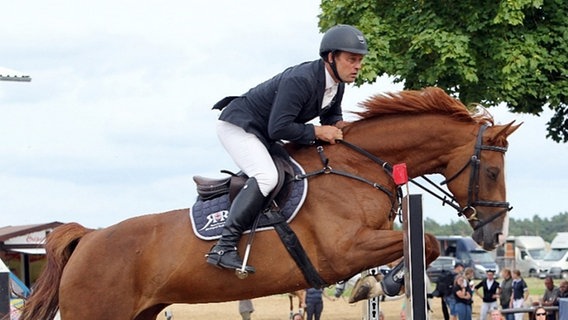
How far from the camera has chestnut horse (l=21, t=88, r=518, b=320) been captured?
6820mm

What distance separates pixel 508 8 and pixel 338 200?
475 inches

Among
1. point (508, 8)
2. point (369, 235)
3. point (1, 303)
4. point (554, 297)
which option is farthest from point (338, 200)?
point (554, 297)

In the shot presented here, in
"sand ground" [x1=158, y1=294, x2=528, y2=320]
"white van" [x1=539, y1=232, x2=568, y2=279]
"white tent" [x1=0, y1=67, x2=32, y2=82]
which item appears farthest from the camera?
"white van" [x1=539, y1=232, x2=568, y2=279]

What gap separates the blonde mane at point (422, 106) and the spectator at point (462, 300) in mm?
14351

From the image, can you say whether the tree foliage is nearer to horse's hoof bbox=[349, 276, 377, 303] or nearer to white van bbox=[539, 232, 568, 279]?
white van bbox=[539, 232, 568, 279]

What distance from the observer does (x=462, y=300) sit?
2097cm

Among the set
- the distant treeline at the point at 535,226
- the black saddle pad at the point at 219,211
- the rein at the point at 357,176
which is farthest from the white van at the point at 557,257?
the distant treeline at the point at 535,226

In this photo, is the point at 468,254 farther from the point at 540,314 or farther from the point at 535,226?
the point at 535,226

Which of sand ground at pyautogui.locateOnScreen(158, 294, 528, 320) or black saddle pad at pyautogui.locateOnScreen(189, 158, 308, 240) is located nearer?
black saddle pad at pyautogui.locateOnScreen(189, 158, 308, 240)

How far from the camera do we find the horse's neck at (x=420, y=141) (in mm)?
7035

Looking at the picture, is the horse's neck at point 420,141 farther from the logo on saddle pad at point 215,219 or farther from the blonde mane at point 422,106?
the logo on saddle pad at point 215,219

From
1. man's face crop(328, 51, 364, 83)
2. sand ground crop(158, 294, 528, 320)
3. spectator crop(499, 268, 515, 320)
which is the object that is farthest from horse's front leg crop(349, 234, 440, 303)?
sand ground crop(158, 294, 528, 320)

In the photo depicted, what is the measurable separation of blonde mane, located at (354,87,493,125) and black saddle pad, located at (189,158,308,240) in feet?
2.46

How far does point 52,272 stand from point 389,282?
274 cm
